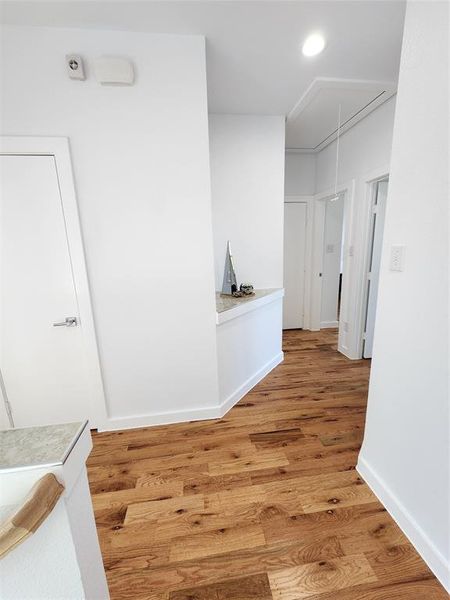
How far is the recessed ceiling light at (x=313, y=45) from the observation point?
5.32 ft

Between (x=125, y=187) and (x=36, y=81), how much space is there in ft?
2.46

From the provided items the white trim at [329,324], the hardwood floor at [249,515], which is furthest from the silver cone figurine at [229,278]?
the white trim at [329,324]

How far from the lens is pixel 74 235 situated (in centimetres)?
169

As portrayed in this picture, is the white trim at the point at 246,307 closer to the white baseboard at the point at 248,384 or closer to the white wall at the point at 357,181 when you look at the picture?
the white baseboard at the point at 248,384

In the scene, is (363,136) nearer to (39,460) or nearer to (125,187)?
(125,187)

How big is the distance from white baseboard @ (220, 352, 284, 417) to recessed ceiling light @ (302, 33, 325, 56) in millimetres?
2632

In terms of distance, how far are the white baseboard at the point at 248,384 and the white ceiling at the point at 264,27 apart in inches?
102

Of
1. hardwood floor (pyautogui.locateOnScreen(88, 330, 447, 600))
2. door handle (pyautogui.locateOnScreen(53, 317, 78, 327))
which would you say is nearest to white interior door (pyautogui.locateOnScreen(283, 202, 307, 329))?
hardwood floor (pyautogui.locateOnScreen(88, 330, 447, 600))

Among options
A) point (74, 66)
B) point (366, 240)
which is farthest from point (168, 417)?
point (366, 240)

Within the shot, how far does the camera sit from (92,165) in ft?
5.39

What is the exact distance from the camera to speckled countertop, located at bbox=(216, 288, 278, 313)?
6.85 ft

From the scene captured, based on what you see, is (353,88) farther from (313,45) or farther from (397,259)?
(397,259)

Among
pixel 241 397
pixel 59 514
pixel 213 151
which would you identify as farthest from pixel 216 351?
pixel 213 151

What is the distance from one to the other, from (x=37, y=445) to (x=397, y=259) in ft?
4.95
